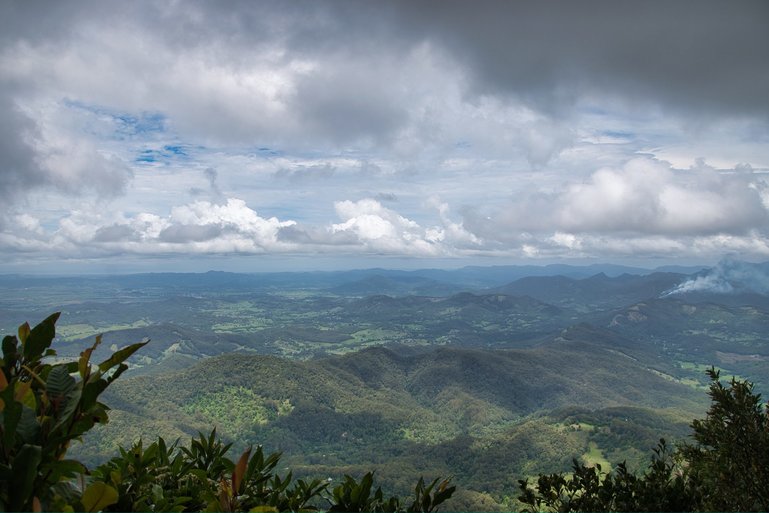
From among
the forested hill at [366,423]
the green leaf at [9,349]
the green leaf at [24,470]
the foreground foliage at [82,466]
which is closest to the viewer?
the green leaf at [24,470]

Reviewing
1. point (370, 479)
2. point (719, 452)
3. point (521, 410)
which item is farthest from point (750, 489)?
point (521, 410)

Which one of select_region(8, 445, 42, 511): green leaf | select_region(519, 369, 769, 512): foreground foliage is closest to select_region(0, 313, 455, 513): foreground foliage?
select_region(8, 445, 42, 511): green leaf

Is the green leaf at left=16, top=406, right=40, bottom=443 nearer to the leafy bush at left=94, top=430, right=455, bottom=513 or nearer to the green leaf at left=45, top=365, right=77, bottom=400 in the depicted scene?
the green leaf at left=45, top=365, right=77, bottom=400

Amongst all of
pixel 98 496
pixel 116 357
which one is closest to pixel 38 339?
pixel 116 357

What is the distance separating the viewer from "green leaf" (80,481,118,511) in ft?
6.00

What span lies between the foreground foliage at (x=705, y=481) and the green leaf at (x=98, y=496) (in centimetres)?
357

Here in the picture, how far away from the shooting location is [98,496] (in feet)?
6.08

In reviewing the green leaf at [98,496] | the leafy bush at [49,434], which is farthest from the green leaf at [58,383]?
the green leaf at [98,496]

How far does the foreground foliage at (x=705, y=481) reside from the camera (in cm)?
408

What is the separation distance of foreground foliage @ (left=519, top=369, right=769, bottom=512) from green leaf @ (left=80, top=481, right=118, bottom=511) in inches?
140

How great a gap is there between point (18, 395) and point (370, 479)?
2.03 m

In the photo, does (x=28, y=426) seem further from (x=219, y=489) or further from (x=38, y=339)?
(x=219, y=489)

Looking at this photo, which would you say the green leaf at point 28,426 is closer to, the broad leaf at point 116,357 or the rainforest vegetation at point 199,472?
the rainforest vegetation at point 199,472

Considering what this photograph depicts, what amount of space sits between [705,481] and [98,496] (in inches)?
225
